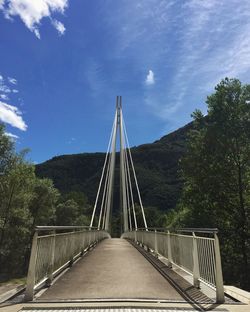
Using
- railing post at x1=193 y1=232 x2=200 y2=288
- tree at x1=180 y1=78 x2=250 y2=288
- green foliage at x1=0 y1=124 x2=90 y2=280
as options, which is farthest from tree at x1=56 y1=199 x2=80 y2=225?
railing post at x1=193 y1=232 x2=200 y2=288

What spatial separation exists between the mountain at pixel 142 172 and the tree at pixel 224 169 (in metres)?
93.3

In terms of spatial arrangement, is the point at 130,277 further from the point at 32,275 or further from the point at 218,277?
the point at 32,275

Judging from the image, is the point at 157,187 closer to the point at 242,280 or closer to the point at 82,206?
the point at 82,206

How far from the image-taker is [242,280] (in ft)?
59.5

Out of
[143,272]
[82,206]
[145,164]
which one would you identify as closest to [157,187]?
[145,164]

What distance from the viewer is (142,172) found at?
5394 inches

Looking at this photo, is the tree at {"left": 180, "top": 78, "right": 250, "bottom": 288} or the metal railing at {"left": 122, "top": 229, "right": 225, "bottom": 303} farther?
the tree at {"left": 180, "top": 78, "right": 250, "bottom": 288}

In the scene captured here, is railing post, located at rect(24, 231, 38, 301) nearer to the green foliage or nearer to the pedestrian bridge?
the pedestrian bridge

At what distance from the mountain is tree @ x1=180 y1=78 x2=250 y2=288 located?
93.3m

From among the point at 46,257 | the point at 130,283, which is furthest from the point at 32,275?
the point at 130,283

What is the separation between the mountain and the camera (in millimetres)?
121125

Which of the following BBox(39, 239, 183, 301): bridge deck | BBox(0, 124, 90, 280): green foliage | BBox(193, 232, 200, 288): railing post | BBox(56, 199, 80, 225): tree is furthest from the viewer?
BBox(56, 199, 80, 225): tree

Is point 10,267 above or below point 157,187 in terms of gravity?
below

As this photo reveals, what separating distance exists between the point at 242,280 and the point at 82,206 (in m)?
71.7
